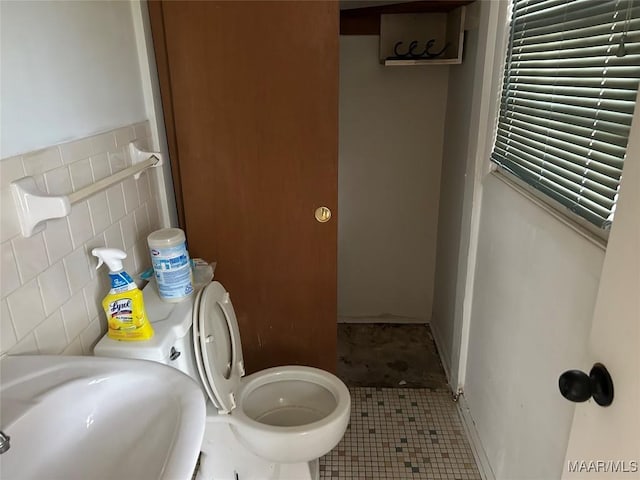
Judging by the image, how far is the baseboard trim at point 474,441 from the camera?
170 centimetres

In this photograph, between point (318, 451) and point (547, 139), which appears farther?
point (318, 451)

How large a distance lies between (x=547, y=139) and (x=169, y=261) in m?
1.10

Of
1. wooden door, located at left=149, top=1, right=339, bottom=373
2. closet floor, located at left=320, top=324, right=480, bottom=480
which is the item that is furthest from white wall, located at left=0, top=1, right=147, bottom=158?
closet floor, located at left=320, top=324, right=480, bottom=480

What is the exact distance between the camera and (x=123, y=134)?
4.64 feet

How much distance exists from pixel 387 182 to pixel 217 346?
140 cm

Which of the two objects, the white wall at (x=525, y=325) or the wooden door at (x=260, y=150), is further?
the wooden door at (x=260, y=150)

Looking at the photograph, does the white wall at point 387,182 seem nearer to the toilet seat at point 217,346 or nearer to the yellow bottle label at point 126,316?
the toilet seat at point 217,346

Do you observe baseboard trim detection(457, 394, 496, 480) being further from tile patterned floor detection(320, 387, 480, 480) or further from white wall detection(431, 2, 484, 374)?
white wall detection(431, 2, 484, 374)

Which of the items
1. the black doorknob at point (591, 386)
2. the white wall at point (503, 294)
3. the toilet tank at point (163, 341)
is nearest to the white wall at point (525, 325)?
the white wall at point (503, 294)

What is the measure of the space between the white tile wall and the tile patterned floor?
1.12m

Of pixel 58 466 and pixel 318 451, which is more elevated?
pixel 58 466

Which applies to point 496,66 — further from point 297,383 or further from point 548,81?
point 297,383

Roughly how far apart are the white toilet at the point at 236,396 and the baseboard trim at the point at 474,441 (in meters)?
0.60

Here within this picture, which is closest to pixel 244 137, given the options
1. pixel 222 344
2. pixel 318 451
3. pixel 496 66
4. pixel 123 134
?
pixel 123 134
